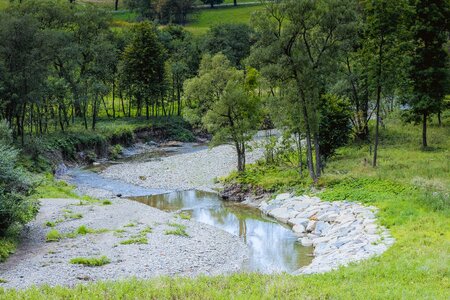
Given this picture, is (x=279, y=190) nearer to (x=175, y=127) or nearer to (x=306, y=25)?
(x=306, y=25)

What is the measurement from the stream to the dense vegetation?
154 inches

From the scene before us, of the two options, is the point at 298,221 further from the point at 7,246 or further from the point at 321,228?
the point at 7,246

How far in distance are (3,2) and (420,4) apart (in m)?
111

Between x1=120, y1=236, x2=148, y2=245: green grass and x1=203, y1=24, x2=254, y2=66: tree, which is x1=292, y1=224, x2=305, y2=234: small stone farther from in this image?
x1=203, y1=24, x2=254, y2=66: tree

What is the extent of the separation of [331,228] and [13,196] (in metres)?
17.3

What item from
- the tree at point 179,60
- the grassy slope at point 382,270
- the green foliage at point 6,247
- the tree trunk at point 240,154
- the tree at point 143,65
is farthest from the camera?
the tree at point 179,60

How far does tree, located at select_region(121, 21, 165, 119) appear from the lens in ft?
247

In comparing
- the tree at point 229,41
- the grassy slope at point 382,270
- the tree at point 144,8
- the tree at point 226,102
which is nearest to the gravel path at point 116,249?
the grassy slope at point 382,270

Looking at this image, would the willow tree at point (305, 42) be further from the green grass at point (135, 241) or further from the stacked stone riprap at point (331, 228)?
the green grass at point (135, 241)

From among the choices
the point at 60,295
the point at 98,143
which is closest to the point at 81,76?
the point at 98,143

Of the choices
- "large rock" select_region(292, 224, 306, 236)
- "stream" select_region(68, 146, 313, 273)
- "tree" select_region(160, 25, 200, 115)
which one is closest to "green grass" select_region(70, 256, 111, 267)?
"stream" select_region(68, 146, 313, 273)

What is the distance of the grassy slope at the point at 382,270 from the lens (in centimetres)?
1443

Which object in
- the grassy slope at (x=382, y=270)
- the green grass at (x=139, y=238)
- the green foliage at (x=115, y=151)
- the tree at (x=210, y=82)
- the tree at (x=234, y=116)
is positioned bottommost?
the green foliage at (x=115, y=151)

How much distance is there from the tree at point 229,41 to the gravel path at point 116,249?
6428cm
